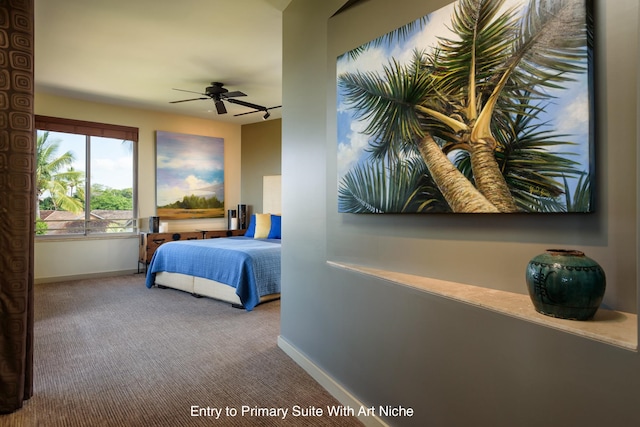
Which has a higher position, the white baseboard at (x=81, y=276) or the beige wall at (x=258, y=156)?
the beige wall at (x=258, y=156)

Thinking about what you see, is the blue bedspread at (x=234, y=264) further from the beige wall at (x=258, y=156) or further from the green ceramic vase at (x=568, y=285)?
the green ceramic vase at (x=568, y=285)

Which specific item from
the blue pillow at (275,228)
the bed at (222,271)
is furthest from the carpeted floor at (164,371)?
the blue pillow at (275,228)

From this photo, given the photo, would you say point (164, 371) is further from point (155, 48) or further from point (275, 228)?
point (275, 228)

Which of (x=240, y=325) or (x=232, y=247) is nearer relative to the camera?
(x=240, y=325)

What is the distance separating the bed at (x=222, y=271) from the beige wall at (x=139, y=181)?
1.33m

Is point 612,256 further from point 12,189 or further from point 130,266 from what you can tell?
point 130,266

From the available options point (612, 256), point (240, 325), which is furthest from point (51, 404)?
point (612, 256)

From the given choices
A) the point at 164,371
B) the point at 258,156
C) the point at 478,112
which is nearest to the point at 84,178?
the point at 258,156

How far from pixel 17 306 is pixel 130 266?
430 centimetres

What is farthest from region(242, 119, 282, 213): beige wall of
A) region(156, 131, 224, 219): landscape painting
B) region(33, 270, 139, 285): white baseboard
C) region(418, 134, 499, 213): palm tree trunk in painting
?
region(418, 134, 499, 213): palm tree trunk in painting

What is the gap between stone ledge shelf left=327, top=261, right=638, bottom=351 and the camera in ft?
3.20

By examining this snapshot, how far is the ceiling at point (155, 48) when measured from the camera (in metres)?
3.08

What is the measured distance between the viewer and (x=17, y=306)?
6.94ft

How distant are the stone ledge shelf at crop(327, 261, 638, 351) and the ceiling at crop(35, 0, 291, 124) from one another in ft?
8.25
